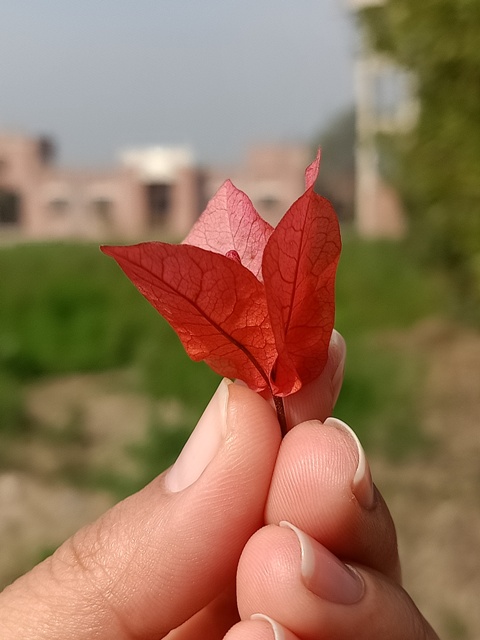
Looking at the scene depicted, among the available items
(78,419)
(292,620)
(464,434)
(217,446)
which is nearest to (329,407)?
(217,446)

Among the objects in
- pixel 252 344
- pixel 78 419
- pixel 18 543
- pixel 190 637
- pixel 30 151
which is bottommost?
pixel 30 151

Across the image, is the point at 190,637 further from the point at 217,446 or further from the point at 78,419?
the point at 78,419

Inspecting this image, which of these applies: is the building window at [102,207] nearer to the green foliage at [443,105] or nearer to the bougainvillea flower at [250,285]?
the green foliage at [443,105]

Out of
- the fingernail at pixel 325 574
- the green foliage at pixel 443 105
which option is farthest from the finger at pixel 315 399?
the green foliage at pixel 443 105

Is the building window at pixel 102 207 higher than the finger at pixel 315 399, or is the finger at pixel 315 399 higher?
the finger at pixel 315 399

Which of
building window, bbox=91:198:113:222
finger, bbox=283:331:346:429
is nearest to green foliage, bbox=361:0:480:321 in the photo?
finger, bbox=283:331:346:429

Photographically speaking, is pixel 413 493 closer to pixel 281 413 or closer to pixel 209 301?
pixel 281 413
